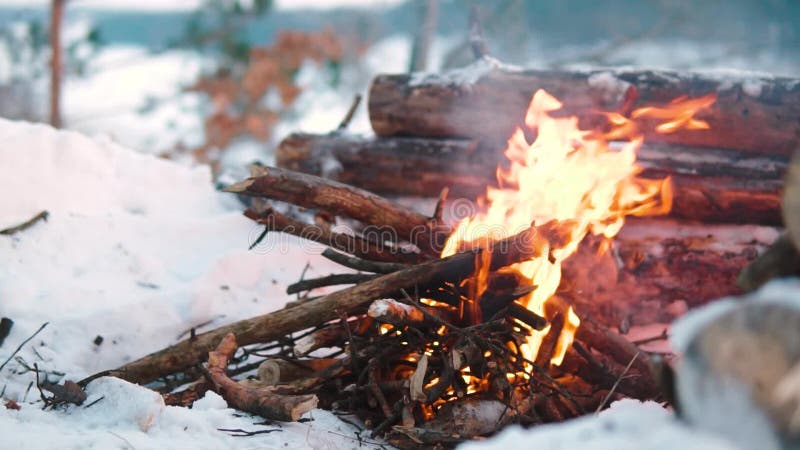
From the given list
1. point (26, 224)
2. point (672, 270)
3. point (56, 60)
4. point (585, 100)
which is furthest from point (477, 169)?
point (56, 60)

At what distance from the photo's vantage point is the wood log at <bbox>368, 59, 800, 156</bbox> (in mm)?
4609

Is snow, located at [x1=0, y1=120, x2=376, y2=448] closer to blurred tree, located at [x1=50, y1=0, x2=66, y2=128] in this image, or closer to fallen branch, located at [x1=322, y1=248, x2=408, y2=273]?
fallen branch, located at [x1=322, y1=248, x2=408, y2=273]

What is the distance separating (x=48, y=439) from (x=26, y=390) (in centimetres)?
81

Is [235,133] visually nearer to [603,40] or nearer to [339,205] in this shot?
[603,40]

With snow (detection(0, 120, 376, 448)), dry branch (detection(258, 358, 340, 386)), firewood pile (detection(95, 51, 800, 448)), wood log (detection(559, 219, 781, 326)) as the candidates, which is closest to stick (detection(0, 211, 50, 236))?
snow (detection(0, 120, 376, 448))

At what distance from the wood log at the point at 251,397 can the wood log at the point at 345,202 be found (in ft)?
2.48

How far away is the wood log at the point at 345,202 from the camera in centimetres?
352

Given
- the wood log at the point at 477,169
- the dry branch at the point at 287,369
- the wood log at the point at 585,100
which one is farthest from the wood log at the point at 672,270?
the dry branch at the point at 287,369

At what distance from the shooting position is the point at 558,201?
381 centimetres

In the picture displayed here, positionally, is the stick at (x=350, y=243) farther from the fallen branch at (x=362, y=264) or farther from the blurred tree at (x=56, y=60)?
the blurred tree at (x=56, y=60)

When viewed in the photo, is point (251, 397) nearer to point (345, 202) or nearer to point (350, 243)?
point (350, 243)

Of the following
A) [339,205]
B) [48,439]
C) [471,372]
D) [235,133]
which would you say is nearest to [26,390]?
[48,439]

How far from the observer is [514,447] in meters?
1.36

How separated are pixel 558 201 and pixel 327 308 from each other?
1.39 m
